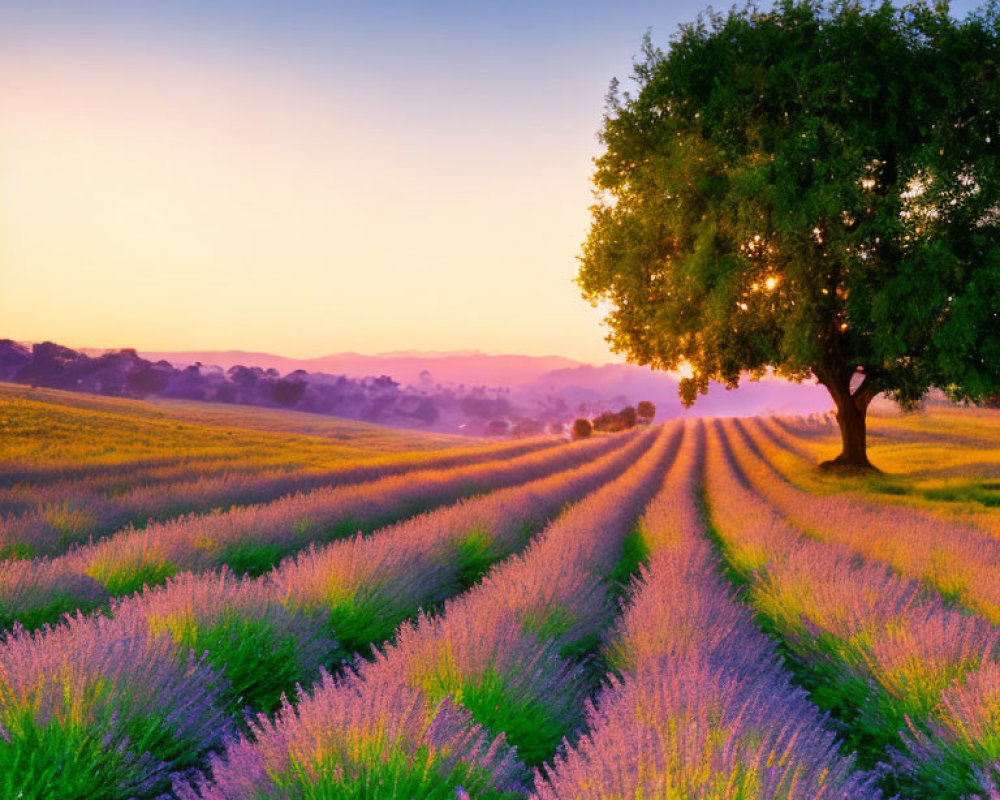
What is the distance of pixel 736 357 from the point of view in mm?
16109

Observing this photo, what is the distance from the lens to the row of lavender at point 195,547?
4774mm

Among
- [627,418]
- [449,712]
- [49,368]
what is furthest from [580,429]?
[49,368]

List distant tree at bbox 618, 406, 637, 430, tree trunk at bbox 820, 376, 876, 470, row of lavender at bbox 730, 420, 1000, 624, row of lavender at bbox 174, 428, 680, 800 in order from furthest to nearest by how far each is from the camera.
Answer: distant tree at bbox 618, 406, 637, 430, tree trunk at bbox 820, 376, 876, 470, row of lavender at bbox 730, 420, 1000, 624, row of lavender at bbox 174, 428, 680, 800

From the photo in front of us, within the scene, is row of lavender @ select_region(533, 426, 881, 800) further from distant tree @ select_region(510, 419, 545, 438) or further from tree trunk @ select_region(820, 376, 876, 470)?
distant tree @ select_region(510, 419, 545, 438)

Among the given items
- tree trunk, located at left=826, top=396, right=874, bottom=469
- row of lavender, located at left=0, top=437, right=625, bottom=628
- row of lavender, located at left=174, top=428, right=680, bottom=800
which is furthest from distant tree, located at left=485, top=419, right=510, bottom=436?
row of lavender, located at left=174, top=428, right=680, bottom=800

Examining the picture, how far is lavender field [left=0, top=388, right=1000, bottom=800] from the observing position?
2.32 m

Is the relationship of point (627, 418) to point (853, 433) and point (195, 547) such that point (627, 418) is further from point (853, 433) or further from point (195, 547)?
point (195, 547)

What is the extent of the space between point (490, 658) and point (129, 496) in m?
9.10

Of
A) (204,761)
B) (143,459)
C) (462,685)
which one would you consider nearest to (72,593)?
(204,761)

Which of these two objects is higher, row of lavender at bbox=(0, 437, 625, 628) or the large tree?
the large tree

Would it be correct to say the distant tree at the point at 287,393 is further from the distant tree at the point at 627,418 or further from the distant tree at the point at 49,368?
the distant tree at the point at 627,418

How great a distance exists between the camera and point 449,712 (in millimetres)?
2529

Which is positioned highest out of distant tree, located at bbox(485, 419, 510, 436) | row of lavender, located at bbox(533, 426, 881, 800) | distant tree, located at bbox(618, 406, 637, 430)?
row of lavender, located at bbox(533, 426, 881, 800)

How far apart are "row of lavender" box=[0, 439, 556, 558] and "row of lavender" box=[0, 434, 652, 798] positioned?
3724 millimetres
